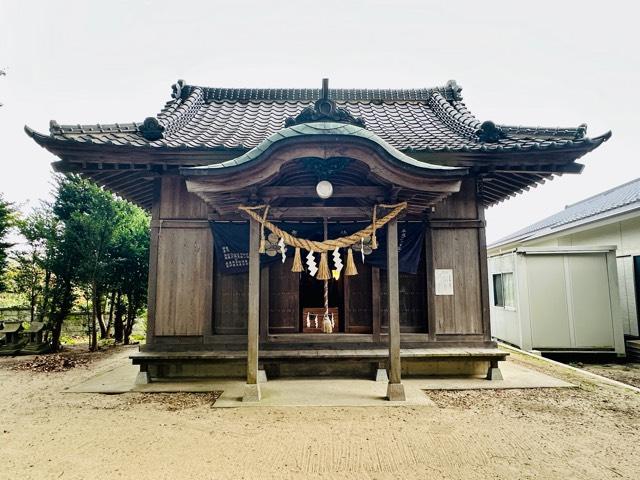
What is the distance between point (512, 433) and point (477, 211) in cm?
358

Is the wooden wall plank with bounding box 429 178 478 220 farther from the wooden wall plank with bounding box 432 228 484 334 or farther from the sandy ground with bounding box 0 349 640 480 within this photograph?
the sandy ground with bounding box 0 349 640 480

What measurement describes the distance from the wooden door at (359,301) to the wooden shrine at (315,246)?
25mm

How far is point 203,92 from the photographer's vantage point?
889 centimetres

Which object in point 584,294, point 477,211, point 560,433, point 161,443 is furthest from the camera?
point 584,294

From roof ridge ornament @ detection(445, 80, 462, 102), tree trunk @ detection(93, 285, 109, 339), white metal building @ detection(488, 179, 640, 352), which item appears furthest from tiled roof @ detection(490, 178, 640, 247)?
tree trunk @ detection(93, 285, 109, 339)

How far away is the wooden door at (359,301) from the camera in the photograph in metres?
6.04

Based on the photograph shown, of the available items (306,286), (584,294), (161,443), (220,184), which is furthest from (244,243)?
(584,294)

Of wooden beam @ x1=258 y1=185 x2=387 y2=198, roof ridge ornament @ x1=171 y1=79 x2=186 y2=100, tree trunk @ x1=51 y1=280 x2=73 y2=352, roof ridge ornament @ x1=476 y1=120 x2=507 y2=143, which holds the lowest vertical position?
tree trunk @ x1=51 y1=280 x2=73 y2=352

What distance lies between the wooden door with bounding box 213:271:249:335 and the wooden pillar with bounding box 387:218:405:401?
2.49 meters

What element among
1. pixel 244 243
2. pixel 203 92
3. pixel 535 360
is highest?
pixel 203 92

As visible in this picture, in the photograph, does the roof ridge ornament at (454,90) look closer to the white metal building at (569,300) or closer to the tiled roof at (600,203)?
the white metal building at (569,300)

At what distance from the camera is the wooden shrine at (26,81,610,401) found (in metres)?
4.94

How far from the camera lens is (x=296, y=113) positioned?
8.22 metres

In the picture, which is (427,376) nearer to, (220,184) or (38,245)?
(220,184)
